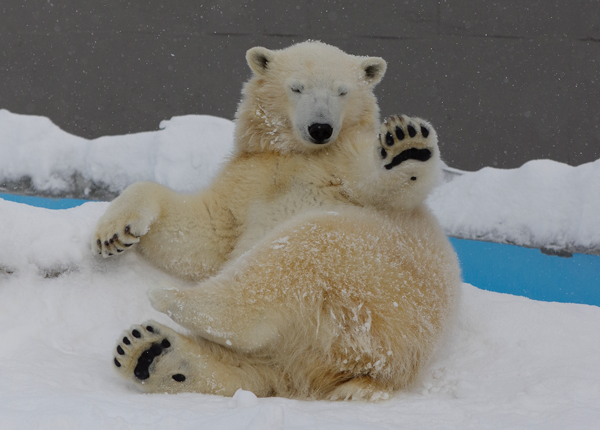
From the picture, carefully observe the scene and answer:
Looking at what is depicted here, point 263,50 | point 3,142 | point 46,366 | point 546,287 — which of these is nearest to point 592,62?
point 546,287

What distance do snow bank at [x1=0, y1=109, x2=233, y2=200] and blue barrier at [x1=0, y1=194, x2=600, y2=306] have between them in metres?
2.37

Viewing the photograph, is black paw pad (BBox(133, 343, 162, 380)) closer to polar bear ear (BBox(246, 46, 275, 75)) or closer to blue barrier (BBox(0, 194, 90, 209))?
polar bear ear (BBox(246, 46, 275, 75))

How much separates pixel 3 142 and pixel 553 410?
5.16 meters

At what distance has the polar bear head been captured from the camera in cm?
209

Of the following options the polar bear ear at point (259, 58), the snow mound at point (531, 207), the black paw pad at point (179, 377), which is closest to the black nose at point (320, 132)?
the polar bear ear at point (259, 58)

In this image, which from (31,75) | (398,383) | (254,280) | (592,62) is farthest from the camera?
(31,75)

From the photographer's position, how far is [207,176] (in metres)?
4.52

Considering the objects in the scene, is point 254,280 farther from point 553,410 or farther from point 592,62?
point 592,62

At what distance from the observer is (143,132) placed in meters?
5.12

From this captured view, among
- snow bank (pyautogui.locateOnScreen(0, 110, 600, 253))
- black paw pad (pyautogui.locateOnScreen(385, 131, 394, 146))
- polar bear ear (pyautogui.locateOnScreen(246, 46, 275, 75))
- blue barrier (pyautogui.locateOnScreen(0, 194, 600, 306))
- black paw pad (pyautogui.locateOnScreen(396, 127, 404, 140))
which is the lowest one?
blue barrier (pyautogui.locateOnScreen(0, 194, 600, 306))

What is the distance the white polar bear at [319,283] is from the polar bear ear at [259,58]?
336 mm

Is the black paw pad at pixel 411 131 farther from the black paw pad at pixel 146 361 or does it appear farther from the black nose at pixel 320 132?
the black paw pad at pixel 146 361

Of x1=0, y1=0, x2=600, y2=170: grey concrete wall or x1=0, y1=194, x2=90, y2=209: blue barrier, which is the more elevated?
x1=0, y1=0, x2=600, y2=170: grey concrete wall

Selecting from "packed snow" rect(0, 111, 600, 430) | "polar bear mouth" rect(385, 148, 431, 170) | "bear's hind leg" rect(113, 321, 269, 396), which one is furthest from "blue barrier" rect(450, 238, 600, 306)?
"bear's hind leg" rect(113, 321, 269, 396)
